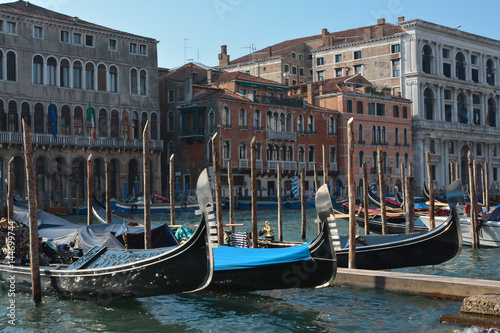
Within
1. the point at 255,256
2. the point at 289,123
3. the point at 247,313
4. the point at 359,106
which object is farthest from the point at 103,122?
the point at 247,313

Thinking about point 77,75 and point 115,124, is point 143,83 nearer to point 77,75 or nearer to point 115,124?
point 115,124

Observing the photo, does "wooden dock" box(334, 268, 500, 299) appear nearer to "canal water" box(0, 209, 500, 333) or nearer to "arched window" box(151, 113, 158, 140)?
"canal water" box(0, 209, 500, 333)

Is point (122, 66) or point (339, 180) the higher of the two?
point (122, 66)

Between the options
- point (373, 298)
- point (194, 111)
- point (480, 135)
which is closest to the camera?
point (373, 298)

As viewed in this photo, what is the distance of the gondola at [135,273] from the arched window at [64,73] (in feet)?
56.6

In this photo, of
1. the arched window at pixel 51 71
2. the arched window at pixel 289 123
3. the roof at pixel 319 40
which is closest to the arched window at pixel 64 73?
the arched window at pixel 51 71

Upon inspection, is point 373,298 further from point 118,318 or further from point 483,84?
point 483,84

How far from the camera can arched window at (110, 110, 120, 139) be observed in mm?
25898

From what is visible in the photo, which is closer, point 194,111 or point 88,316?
point 88,316

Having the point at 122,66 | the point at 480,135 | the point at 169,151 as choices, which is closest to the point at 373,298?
the point at 122,66

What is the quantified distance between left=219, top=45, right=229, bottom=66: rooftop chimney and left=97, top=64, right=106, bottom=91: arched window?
15.4 m

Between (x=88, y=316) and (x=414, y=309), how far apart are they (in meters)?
3.49

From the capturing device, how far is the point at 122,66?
26172 mm

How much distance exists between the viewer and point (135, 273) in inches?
287
